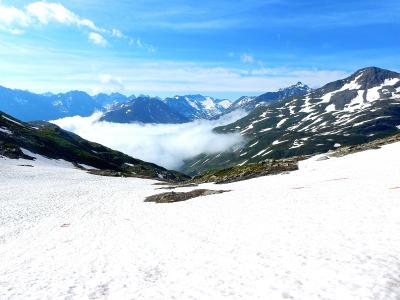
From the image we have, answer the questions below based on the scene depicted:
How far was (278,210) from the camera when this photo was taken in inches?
1374

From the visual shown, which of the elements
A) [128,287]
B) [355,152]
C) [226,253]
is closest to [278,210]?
[226,253]

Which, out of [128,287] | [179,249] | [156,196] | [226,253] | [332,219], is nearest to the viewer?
[128,287]

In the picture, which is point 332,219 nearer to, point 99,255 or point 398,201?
point 398,201

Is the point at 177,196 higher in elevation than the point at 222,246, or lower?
higher

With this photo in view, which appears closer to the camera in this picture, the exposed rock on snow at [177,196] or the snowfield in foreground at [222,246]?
the snowfield in foreground at [222,246]

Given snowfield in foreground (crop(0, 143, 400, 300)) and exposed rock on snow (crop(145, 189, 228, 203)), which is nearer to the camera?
snowfield in foreground (crop(0, 143, 400, 300))

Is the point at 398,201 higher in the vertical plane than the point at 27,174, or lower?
lower

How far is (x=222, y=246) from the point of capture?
25.9 meters

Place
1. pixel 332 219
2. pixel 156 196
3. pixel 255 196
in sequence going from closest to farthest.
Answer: pixel 332 219
pixel 255 196
pixel 156 196

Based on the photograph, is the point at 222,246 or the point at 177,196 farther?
the point at 177,196

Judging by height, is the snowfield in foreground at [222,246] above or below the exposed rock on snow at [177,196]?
below

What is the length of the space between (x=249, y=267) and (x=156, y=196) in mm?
41291

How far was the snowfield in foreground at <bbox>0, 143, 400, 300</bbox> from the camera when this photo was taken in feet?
58.1

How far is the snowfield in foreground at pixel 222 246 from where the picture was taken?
1772cm
